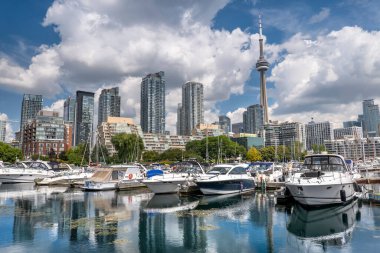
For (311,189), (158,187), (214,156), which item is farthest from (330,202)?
(214,156)

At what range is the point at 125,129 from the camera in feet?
625

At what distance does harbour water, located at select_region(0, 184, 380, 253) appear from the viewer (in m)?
17.8

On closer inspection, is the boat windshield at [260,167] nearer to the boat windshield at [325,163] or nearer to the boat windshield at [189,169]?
the boat windshield at [189,169]

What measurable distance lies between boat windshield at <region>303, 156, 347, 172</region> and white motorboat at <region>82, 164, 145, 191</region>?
1016 inches

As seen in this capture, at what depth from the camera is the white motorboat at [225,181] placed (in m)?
37.9

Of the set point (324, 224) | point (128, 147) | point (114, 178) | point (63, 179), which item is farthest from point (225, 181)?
point (128, 147)

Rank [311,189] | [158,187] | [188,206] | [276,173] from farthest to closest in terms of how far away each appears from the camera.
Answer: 1. [276,173]
2. [158,187]
3. [188,206]
4. [311,189]

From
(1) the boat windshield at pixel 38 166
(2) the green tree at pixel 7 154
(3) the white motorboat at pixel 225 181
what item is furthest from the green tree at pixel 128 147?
(3) the white motorboat at pixel 225 181

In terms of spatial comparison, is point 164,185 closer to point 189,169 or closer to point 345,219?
point 189,169

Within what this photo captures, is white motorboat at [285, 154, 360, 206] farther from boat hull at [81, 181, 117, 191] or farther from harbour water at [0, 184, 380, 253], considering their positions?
boat hull at [81, 181, 117, 191]

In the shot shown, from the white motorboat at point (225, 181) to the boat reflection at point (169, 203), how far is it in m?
2.34

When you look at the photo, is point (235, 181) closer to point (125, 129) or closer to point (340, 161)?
point (340, 161)

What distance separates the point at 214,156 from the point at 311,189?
120736 millimetres

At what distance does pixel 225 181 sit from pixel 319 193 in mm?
12974
